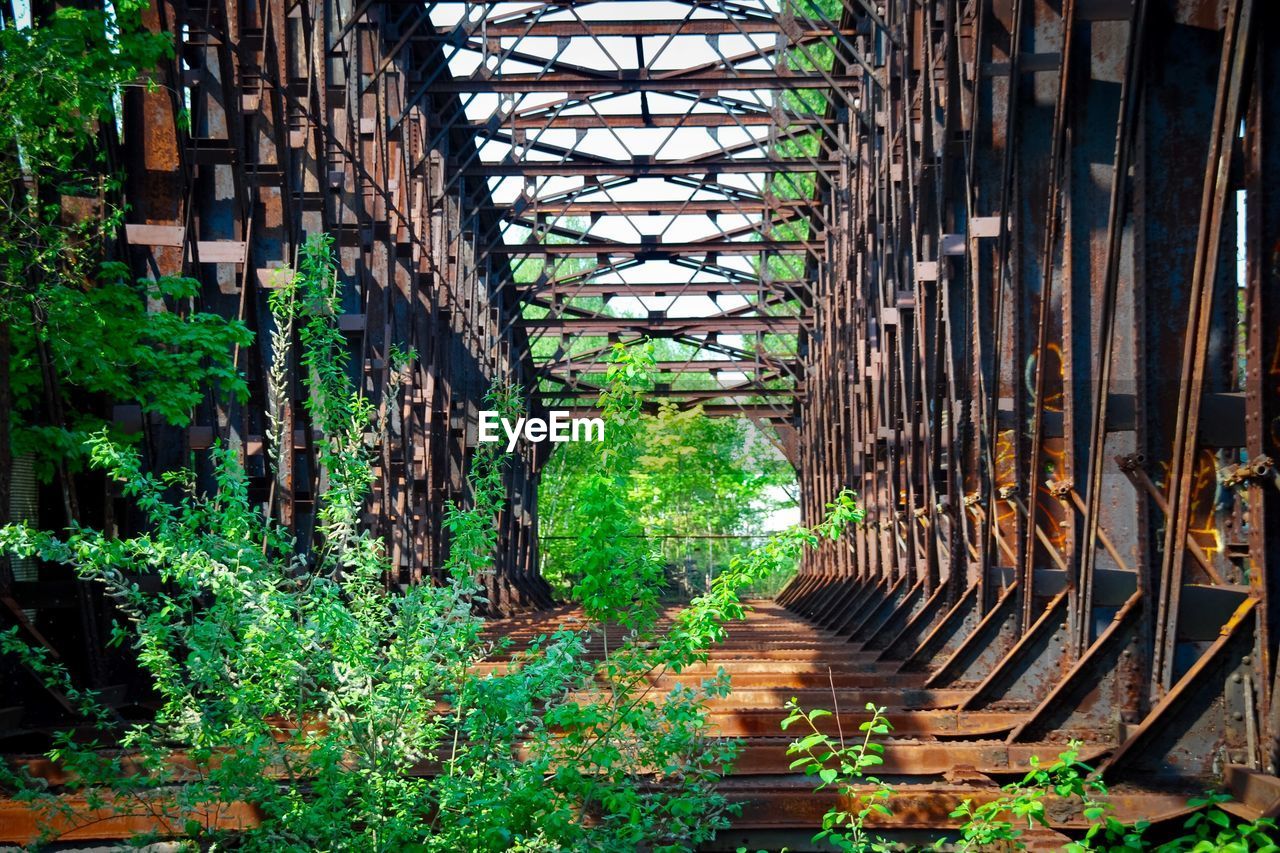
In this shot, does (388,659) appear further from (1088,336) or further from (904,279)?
(904,279)

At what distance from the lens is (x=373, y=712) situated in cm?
625

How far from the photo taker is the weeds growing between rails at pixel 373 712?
6148 mm

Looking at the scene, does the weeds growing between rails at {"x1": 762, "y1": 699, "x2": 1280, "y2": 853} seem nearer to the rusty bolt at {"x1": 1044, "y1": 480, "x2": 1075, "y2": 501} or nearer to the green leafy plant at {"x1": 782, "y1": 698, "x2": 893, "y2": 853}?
the green leafy plant at {"x1": 782, "y1": 698, "x2": 893, "y2": 853}

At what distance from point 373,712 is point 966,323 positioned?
7086 mm

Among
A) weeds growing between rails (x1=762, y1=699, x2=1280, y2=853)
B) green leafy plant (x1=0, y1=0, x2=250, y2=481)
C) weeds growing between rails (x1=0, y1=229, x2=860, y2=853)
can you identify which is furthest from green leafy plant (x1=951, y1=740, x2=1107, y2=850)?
green leafy plant (x1=0, y1=0, x2=250, y2=481)

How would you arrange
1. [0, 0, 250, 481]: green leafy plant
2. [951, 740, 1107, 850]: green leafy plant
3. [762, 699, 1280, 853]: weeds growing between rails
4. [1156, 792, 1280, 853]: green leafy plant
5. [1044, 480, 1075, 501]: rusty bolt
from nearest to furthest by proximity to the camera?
[1156, 792, 1280, 853]: green leafy plant, [762, 699, 1280, 853]: weeds growing between rails, [951, 740, 1107, 850]: green leafy plant, [0, 0, 250, 481]: green leafy plant, [1044, 480, 1075, 501]: rusty bolt

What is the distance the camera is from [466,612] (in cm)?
693

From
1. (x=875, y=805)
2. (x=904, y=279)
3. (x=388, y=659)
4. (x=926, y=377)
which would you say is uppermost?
(x=904, y=279)

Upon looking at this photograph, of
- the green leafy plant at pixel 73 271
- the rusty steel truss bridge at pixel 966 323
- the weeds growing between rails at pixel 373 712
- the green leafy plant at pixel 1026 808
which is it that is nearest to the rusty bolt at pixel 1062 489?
the rusty steel truss bridge at pixel 966 323

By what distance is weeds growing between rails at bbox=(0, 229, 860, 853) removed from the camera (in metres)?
6.15

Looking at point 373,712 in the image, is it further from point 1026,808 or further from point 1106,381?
point 1106,381

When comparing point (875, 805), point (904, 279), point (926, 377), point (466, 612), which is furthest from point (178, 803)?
point (904, 279)

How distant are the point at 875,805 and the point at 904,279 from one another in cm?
1044

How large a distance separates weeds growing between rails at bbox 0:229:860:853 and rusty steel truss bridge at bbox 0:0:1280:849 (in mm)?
852
